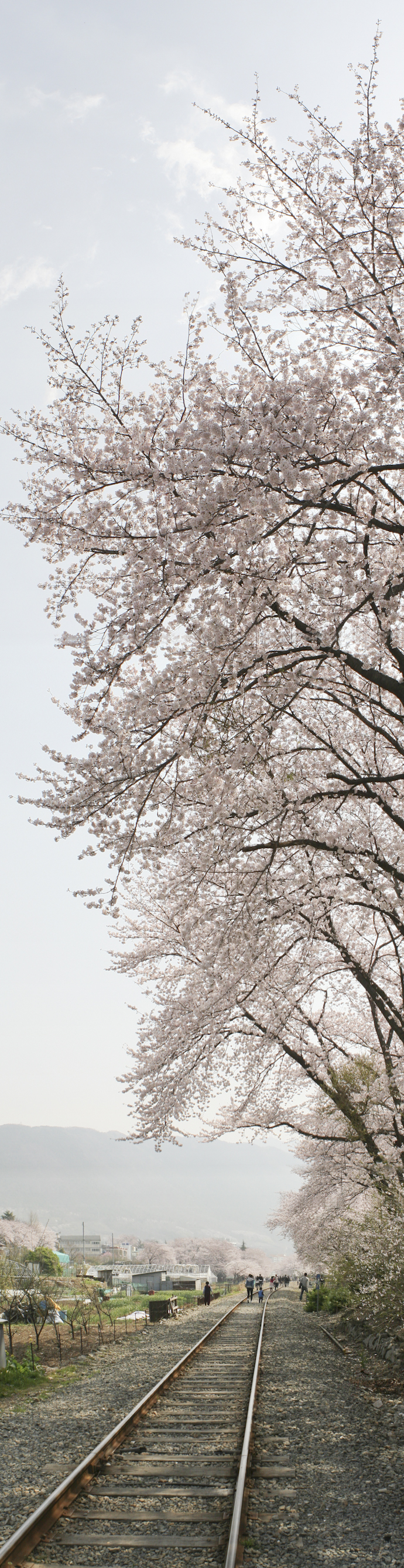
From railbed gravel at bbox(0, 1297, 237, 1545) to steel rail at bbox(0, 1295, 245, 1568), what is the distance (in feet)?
0.54

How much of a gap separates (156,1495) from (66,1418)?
3.09m

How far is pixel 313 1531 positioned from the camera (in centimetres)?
461

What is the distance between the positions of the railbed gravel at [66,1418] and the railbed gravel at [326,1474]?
1.35m

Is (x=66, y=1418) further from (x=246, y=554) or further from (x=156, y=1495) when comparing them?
(x=246, y=554)

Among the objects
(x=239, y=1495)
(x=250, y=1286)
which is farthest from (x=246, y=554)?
(x=250, y=1286)

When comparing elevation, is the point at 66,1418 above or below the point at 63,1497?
below

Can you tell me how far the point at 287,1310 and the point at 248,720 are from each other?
23.1m

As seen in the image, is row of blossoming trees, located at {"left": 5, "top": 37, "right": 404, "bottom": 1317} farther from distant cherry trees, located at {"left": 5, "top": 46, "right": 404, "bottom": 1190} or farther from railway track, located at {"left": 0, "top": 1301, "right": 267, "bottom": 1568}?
railway track, located at {"left": 0, "top": 1301, "right": 267, "bottom": 1568}

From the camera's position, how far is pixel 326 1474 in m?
5.70

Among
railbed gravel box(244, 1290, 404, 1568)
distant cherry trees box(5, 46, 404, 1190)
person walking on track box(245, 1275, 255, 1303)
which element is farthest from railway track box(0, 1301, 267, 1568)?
person walking on track box(245, 1275, 255, 1303)

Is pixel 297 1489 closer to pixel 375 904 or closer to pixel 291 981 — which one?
pixel 375 904

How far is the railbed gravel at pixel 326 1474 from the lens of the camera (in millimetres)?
4418

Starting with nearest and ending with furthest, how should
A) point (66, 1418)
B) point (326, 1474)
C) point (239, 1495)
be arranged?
point (239, 1495), point (326, 1474), point (66, 1418)

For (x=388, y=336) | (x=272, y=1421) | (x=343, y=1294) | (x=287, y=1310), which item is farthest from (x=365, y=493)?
(x=287, y=1310)
